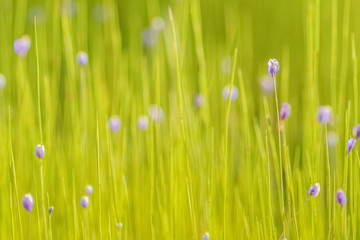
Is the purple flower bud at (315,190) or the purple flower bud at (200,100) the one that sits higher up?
the purple flower bud at (200,100)

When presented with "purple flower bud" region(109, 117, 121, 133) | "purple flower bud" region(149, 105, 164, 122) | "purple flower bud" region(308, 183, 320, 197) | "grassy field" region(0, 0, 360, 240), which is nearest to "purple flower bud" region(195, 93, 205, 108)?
"grassy field" region(0, 0, 360, 240)

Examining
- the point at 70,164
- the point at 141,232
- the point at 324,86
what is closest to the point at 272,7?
the point at 324,86

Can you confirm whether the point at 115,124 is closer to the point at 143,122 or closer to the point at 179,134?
the point at 143,122

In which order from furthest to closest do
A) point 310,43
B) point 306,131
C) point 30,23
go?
point 30,23, point 306,131, point 310,43

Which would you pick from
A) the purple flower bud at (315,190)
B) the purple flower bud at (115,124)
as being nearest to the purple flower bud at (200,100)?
the purple flower bud at (115,124)

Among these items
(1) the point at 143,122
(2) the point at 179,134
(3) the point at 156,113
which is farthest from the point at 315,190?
(1) the point at 143,122

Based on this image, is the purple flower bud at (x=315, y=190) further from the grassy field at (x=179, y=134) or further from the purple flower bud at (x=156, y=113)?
the purple flower bud at (x=156, y=113)

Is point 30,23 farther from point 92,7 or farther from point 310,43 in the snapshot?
point 310,43

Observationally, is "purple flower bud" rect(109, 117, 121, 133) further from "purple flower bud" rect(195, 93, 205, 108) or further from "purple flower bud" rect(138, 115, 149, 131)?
"purple flower bud" rect(195, 93, 205, 108)
